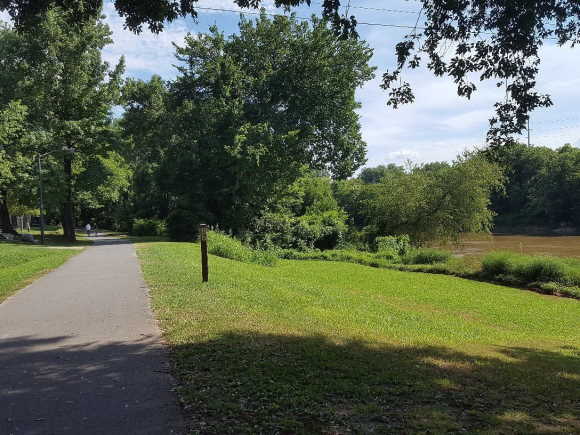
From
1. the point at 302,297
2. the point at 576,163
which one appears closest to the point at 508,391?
the point at 302,297

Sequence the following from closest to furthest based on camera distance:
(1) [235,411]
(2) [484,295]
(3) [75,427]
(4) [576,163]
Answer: (3) [75,427] → (1) [235,411] → (2) [484,295] → (4) [576,163]

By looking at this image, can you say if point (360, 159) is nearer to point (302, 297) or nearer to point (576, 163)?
point (302, 297)

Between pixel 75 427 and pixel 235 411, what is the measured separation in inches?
51.6

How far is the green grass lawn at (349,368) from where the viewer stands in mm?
4250

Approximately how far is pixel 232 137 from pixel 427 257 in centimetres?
1625

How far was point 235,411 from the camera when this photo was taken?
14.1 feet

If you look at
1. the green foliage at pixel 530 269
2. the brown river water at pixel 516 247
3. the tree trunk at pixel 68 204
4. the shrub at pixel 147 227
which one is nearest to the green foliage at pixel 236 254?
the green foliage at pixel 530 269

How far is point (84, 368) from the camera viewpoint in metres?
5.53

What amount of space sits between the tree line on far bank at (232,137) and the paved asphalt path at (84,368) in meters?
A: 25.7

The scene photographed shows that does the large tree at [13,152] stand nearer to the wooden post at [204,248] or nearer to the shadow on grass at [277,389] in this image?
the wooden post at [204,248]

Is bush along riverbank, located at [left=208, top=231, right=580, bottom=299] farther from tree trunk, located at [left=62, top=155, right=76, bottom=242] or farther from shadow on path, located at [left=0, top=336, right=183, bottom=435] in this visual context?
shadow on path, located at [left=0, top=336, right=183, bottom=435]

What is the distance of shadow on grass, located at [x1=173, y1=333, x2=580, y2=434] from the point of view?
13.6 feet

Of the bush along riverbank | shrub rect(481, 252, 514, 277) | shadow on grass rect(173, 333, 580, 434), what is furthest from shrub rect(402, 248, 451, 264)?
shadow on grass rect(173, 333, 580, 434)

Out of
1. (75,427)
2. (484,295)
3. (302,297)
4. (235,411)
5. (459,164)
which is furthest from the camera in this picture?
(459,164)
